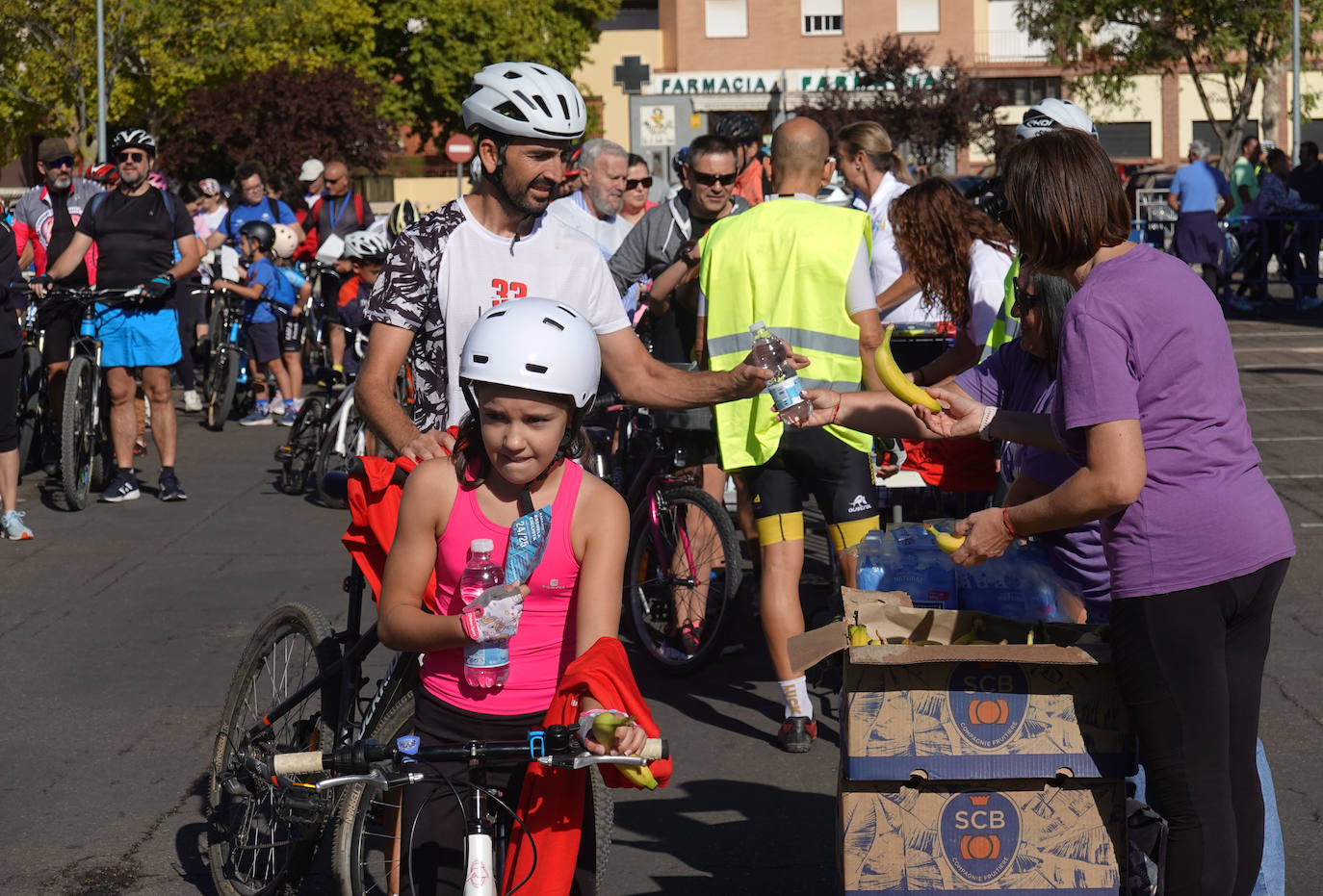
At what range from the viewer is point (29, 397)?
38.6ft

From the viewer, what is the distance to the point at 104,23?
116 ft

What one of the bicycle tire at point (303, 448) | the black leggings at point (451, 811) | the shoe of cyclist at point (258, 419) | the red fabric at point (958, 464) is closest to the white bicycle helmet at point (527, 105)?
the black leggings at point (451, 811)

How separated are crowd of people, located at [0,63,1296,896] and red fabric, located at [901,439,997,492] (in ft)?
0.04

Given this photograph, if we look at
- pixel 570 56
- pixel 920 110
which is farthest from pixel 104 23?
pixel 570 56

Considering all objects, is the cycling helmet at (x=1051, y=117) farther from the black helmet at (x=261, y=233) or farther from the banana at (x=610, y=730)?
the black helmet at (x=261, y=233)

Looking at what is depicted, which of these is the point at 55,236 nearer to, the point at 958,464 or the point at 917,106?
the point at 958,464

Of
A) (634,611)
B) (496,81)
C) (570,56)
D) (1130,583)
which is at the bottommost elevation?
(634,611)

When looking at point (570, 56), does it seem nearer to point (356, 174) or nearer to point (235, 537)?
point (356, 174)

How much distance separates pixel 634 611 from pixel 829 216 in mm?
2027

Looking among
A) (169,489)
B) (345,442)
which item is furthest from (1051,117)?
(169,489)

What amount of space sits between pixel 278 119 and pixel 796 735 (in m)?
37.4

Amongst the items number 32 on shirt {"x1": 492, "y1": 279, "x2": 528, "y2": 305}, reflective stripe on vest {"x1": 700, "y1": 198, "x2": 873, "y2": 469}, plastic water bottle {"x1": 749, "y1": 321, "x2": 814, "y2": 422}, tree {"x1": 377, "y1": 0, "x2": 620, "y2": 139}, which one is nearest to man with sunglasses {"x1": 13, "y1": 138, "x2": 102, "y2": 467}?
reflective stripe on vest {"x1": 700, "y1": 198, "x2": 873, "y2": 469}

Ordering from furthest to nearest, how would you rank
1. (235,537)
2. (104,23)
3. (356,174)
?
(356,174)
(104,23)
(235,537)

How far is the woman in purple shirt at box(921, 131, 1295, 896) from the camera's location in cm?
343
